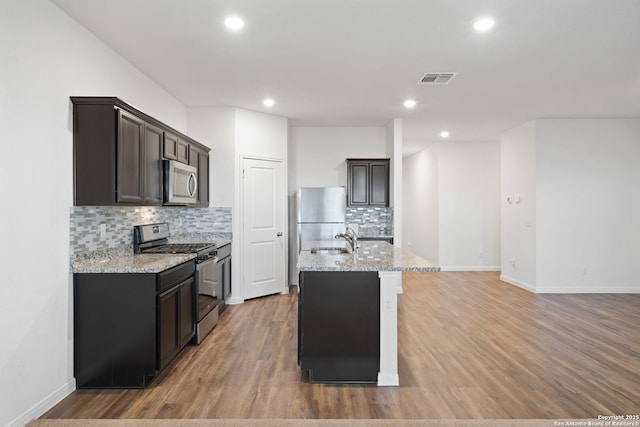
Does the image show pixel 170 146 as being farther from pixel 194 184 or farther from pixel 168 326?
pixel 168 326

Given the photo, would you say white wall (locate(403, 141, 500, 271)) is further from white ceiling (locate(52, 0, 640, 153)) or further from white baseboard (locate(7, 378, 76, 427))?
white baseboard (locate(7, 378, 76, 427))

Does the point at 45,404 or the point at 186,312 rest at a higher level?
the point at 186,312

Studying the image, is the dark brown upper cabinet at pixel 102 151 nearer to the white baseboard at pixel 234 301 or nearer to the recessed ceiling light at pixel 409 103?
the white baseboard at pixel 234 301

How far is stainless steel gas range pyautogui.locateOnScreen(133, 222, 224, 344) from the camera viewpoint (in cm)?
362

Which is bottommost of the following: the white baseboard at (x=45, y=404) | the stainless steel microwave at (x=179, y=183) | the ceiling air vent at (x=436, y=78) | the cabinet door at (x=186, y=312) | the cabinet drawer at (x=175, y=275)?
the white baseboard at (x=45, y=404)

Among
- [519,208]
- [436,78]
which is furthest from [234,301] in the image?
[519,208]

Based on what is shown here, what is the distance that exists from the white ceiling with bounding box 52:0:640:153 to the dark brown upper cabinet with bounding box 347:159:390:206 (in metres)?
1.01

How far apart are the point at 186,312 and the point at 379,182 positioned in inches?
153

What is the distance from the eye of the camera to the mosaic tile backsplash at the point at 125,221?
2908 mm

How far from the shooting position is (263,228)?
562cm

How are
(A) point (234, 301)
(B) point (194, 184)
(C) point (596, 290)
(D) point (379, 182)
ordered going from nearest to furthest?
1. (B) point (194, 184)
2. (A) point (234, 301)
3. (C) point (596, 290)
4. (D) point (379, 182)

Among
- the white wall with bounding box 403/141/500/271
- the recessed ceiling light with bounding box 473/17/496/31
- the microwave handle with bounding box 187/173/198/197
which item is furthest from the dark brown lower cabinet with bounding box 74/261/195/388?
the white wall with bounding box 403/141/500/271

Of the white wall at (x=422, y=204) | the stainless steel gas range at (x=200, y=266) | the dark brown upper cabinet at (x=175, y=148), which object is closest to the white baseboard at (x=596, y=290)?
the white wall at (x=422, y=204)

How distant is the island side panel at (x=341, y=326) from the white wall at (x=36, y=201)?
5.76 feet
